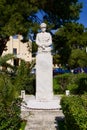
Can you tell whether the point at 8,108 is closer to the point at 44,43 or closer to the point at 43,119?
the point at 43,119

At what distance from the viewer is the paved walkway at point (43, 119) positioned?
36.8 ft

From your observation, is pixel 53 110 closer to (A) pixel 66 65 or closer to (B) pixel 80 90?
(B) pixel 80 90

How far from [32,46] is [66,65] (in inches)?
176

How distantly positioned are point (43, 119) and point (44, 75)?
12.0 feet

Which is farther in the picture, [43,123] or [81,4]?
[81,4]

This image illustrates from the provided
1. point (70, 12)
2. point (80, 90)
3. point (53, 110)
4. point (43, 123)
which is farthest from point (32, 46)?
point (43, 123)

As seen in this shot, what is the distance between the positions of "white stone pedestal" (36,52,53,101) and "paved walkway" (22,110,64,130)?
67.9 inches

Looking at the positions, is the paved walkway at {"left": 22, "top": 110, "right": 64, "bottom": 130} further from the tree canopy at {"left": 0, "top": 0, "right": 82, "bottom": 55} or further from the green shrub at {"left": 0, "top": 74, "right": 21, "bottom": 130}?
the tree canopy at {"left": 0, "top": 0, "right": 82, "bottom": 55}

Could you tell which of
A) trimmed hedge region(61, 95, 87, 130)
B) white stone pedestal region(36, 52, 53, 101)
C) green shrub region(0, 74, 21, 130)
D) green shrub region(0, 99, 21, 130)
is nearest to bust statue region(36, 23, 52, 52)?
white stone pedestal region(36, 52, 53, 101)

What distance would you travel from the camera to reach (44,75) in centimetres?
1588

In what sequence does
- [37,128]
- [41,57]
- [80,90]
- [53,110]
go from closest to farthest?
[37,128] < [53,110] < [41,57] < [80,90]

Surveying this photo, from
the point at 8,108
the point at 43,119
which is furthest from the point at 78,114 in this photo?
the point at 43,119

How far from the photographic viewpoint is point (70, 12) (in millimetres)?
30375

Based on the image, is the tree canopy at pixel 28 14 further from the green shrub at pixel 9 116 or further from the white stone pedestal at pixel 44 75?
the green shrub at pixel 9 116
